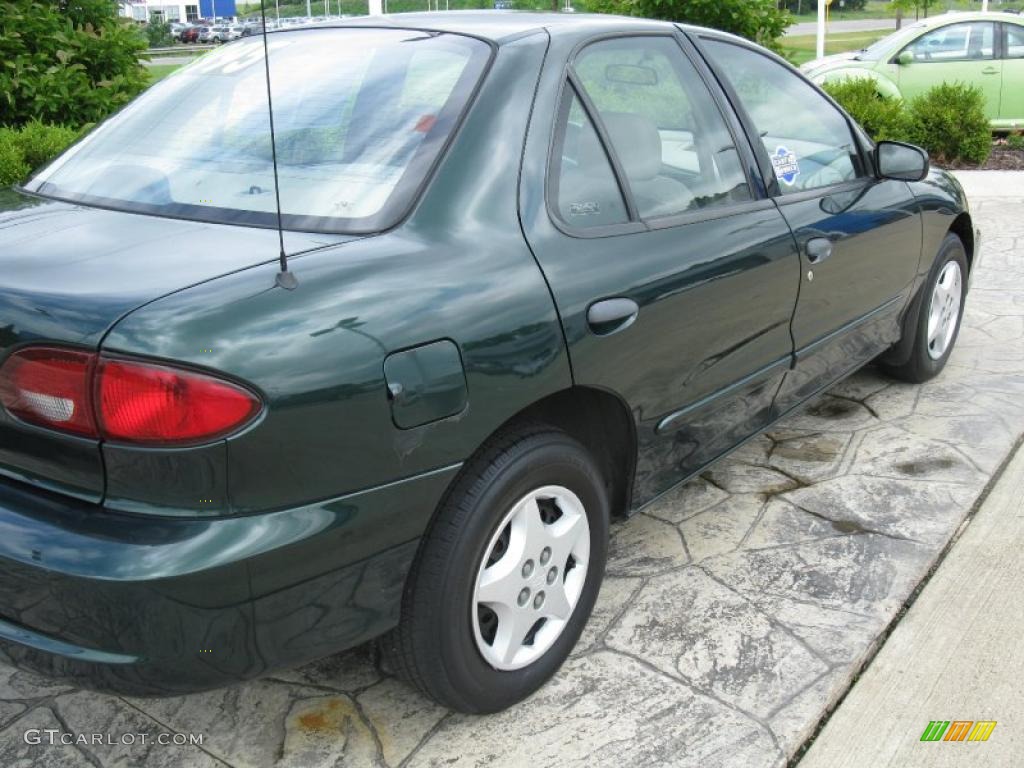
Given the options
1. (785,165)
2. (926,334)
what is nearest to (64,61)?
(785,165)

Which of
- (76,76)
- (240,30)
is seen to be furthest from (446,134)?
(76,76)

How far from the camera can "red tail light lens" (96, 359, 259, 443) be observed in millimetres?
1819

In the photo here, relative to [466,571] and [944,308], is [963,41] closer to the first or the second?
[944,308]

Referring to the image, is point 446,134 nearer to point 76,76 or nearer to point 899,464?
point 899,464

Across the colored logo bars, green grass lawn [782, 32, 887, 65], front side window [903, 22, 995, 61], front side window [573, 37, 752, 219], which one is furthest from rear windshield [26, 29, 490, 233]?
green grass lawn [782, 32, 887, 65]

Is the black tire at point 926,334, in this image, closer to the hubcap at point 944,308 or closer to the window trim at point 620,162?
the hubcap at point 944,308

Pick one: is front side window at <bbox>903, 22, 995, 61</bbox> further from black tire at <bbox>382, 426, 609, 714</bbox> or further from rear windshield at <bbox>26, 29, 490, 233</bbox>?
black tire at <bbox>382, 426, 609, 714</bbox>

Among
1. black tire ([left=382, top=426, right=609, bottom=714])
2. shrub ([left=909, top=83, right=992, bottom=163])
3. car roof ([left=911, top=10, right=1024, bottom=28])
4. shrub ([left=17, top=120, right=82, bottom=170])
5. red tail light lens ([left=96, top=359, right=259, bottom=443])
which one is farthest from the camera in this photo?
car roof ([left=911, top=10, right=1024, bottom=28])

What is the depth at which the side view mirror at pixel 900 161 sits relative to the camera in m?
3.85

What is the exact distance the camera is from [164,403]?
1.83 m

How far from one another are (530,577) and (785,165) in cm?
173

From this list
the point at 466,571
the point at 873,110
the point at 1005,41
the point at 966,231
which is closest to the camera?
the point at 466,571

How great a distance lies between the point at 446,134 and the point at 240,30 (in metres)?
1.68

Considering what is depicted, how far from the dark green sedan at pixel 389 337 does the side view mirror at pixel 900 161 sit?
0.52 m
